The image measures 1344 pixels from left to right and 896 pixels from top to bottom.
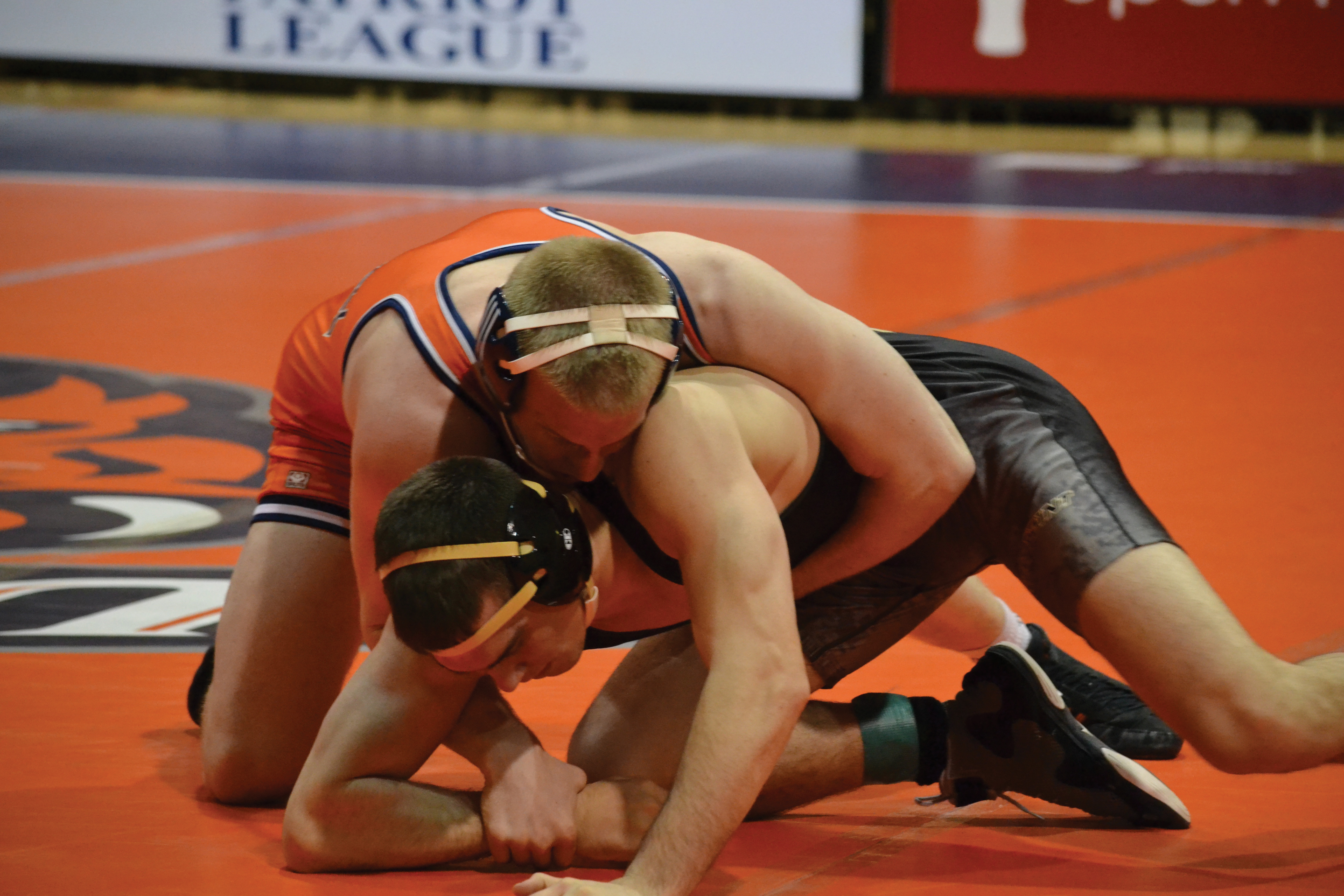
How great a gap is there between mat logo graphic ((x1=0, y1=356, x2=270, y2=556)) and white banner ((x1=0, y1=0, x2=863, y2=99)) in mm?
8619

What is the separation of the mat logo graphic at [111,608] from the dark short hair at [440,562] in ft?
4.27

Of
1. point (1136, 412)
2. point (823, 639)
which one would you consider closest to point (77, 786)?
point (823, 639)

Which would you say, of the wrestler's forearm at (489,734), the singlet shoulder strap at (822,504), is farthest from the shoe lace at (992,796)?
the wrestler's forearm at (489,734)

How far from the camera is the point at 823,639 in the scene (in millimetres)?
2805

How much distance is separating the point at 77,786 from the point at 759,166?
975cm

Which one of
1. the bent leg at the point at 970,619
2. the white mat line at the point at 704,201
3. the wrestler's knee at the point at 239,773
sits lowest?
the wrestler's knee at the point at 239,773

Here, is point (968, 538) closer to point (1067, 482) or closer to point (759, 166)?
point (1067, 482)

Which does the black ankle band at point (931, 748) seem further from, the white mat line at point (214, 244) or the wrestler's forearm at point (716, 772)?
the white mat line at point (214, 244)

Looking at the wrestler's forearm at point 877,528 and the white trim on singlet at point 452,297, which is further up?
the white trim on singlet at point 452,297

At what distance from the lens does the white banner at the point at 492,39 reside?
44.8 ft

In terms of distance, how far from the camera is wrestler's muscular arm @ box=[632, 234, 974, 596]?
2594 millimetres

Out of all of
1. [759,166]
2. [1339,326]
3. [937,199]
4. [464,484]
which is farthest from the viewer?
[759,166]

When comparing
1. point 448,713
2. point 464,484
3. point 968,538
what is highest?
point 464,484

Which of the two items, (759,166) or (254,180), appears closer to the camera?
(254,180)
